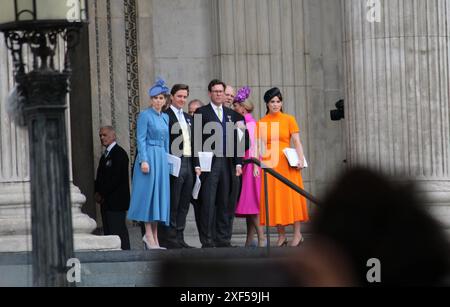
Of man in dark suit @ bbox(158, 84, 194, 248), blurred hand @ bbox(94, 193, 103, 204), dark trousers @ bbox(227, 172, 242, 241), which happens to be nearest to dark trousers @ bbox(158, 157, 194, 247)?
man in dark suit @ bbox(158, 84, 194, 248)

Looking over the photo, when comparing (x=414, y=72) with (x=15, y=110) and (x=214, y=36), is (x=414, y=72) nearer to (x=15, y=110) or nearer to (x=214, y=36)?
(x=214, y=36)

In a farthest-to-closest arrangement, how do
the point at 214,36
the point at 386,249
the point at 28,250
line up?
the point at 214,36, the point at 28,250, the point at 386,249

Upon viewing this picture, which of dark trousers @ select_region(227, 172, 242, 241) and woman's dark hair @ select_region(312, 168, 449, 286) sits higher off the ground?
woman's dark hair @ select_region(312, 168, 449, 286)

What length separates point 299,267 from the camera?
279 cm

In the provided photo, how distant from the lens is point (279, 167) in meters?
16.0

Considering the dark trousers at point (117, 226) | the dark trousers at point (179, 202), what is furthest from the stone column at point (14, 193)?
the dark trousers at point (117, 226)

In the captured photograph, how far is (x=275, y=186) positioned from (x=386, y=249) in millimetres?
13424

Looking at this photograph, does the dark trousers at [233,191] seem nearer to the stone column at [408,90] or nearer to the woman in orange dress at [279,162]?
the woman in orange dress at [279,162]

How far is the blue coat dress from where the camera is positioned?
14.7 metres

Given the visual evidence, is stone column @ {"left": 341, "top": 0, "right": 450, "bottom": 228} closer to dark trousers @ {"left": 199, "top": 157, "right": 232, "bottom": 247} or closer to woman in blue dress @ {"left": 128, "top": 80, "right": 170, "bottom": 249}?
dark trousers @ {"left": 199, "top": 157, "right": 232, "bottom": 247}

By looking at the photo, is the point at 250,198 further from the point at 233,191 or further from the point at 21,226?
the point at 21,226

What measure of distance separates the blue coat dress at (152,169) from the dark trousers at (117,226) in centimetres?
112

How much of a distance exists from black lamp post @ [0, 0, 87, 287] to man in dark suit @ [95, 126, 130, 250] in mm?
7832
